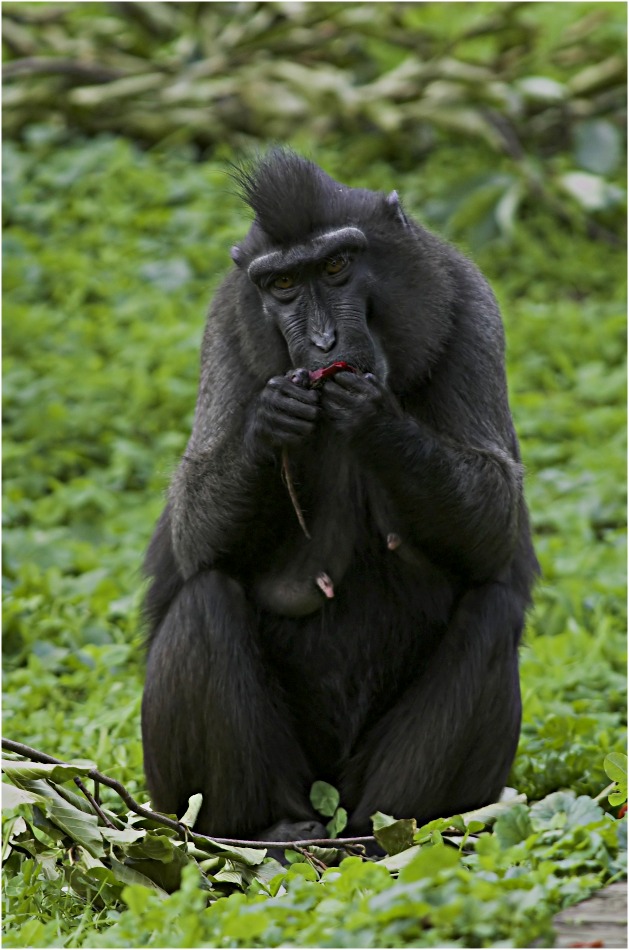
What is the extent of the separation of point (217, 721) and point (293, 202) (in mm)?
1695

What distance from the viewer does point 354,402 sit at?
4047 mm

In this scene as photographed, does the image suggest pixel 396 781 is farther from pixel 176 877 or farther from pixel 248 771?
pixel 176 877

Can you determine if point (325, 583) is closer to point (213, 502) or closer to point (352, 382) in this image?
point (213, 502)

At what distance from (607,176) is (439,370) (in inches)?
258

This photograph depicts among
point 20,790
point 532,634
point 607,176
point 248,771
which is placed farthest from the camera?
point 607,176

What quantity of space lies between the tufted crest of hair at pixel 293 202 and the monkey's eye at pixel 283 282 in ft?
0.39

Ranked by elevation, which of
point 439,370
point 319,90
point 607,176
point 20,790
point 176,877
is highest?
point 319,90

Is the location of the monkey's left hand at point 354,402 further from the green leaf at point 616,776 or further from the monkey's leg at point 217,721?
the green leaf at point 616,776

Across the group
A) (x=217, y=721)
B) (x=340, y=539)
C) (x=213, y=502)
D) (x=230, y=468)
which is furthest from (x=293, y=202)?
(x=217, y=721)

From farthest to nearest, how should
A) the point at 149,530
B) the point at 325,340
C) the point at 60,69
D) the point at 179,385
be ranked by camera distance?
the point at 60,69
the point at 179,385
the point at 149,530
the point at 325,340

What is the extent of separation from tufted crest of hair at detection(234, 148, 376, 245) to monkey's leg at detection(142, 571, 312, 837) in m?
1.16

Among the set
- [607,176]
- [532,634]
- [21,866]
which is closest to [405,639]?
[21,866]

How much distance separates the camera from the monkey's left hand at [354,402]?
4039mm

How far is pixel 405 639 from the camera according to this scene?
14.8 ft
